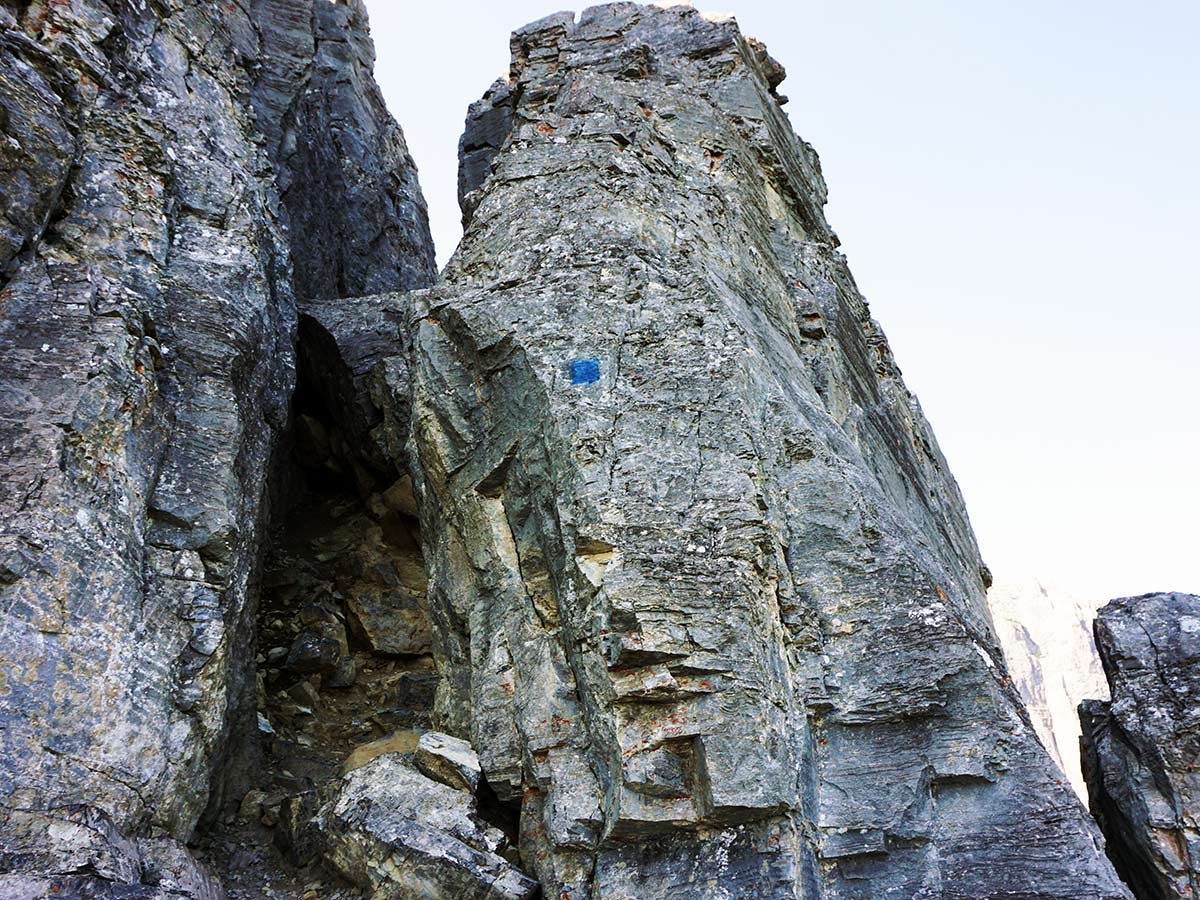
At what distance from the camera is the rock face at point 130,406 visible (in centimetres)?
859

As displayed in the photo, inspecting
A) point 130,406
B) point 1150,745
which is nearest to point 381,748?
point 130,406

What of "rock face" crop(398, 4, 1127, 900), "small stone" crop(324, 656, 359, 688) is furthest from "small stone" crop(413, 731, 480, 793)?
"small stone" crop(324, 656, 359, 688)

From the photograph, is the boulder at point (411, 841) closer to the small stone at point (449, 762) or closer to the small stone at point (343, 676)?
the small stone at point (449, 762)

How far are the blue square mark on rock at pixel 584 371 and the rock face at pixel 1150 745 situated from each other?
7.02 metres

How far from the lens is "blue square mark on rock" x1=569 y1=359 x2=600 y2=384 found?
10.8 meters

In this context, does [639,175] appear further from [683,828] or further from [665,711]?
[683,828]

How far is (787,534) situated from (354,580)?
7.63m

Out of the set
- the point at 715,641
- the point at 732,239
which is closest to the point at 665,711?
the point at 715,641

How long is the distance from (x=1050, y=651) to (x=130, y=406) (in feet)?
323

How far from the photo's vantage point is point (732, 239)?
45.3 ft

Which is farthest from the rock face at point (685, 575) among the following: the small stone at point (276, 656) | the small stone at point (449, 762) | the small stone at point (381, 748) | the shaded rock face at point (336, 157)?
the shaded rock face at point (336, 157)

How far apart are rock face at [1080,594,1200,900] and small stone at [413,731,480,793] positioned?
7347 millimetres

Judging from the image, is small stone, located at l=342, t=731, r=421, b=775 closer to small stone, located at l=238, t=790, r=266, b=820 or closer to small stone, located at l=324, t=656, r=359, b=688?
small stone, located at l=238, t=790, r=266, b=820

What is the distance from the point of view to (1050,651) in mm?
94938
